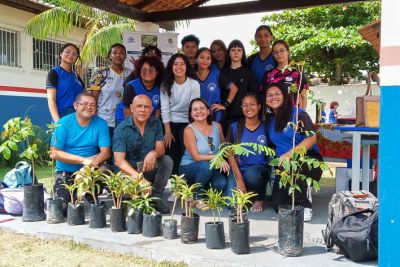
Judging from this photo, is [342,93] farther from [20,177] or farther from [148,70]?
[20,177]

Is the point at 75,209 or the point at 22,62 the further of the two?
the point at 22,62

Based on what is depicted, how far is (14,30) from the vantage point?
1153cm

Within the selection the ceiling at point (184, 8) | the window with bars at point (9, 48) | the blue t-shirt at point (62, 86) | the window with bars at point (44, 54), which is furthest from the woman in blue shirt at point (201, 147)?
the window with bars at point (44, 54)

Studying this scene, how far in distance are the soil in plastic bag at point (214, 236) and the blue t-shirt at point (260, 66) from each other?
265cm

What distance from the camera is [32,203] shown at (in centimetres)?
479

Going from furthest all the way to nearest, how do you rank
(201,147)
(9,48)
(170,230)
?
(9,48) < (201,147) < (170,230)

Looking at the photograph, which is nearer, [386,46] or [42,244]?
[386,46]

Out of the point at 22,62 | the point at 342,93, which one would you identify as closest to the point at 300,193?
the point at 22,62

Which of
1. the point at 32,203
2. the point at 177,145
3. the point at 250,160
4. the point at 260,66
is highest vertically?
the point at 260,66

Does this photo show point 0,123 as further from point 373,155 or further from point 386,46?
point 386,46

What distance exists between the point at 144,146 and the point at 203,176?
0.75 m

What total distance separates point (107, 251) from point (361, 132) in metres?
2.82

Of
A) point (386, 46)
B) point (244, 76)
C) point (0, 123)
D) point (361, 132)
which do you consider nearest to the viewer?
point (386, 46)

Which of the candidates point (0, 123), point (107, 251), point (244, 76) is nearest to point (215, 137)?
point (244, 76)
